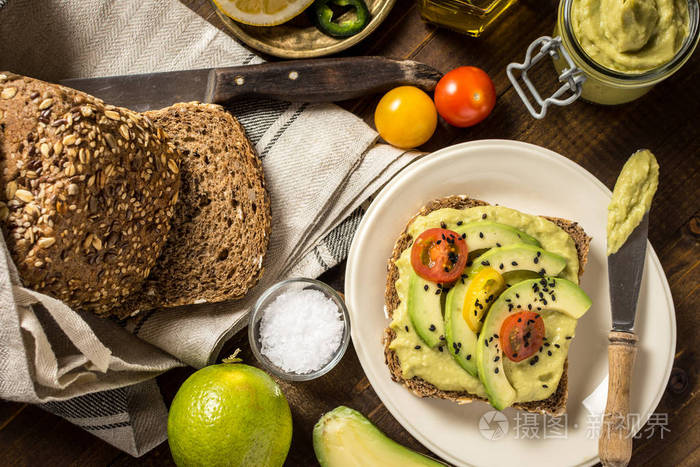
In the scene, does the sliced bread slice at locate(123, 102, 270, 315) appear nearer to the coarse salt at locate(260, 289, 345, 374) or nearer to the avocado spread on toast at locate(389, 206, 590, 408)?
the coarse salt at locate(260, 289, 345, 374)

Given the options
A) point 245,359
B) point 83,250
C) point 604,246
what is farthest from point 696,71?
point 83,250

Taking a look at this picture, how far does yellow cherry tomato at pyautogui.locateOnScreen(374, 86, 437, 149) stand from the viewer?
6.74 feet

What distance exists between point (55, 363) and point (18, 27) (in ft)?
3.92

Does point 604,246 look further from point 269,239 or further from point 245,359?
point 245,359

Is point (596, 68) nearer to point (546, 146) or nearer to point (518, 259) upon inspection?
point (546, 146)

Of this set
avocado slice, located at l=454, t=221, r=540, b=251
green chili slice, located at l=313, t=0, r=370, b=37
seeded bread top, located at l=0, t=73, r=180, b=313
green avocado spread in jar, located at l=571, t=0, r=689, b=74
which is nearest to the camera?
seeded bread top, located at l=0, t=73, r=180, b=313

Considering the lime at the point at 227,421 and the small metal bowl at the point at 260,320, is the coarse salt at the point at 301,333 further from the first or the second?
the lime at the point at 227,421

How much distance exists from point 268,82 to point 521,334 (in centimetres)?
123

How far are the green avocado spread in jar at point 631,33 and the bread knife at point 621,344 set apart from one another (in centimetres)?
53

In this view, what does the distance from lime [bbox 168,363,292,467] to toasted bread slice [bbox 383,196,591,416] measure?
17.0 inches

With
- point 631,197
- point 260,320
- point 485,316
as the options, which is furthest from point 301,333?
point 631,197

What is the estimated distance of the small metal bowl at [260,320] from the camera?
1.99 meters

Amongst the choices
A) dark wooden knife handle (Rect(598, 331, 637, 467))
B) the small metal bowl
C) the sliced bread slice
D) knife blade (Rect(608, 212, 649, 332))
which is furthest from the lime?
knife blade (Rect(608, 212, 649, 332))

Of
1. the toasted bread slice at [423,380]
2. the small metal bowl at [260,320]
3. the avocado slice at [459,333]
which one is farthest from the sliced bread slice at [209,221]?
the avocado slice at [459,333]
